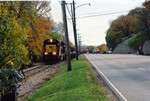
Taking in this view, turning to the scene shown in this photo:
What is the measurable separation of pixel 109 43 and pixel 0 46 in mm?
108125

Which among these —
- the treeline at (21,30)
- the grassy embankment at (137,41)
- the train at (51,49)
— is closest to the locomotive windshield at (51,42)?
the train at (51,49)

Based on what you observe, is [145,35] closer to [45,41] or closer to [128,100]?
[45,41]

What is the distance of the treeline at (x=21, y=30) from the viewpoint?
20.1ft

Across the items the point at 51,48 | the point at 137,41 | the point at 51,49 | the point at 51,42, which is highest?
the point at 137,41

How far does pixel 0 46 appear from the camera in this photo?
604 cm

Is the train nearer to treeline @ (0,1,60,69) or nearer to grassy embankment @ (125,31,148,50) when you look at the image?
treeline @ (0,1,60,69)

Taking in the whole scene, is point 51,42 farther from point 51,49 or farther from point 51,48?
point 51,49

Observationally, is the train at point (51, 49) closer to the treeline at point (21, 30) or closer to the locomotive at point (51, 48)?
the locomotive at point (51, 48)

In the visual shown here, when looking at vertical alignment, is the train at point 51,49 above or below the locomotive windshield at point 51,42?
below

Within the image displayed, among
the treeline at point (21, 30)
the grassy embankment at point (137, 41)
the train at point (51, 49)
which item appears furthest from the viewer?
the grassy embankment at point (137, 41)

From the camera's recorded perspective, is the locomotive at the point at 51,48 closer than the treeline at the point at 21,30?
No

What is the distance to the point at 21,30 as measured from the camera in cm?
2388

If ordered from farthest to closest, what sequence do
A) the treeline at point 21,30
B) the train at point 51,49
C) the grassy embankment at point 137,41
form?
the grassy embankment at point 137,41 < the train at point 51,49 < the treeline at point 21,30

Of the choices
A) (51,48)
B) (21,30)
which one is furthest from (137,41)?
(21,30)
